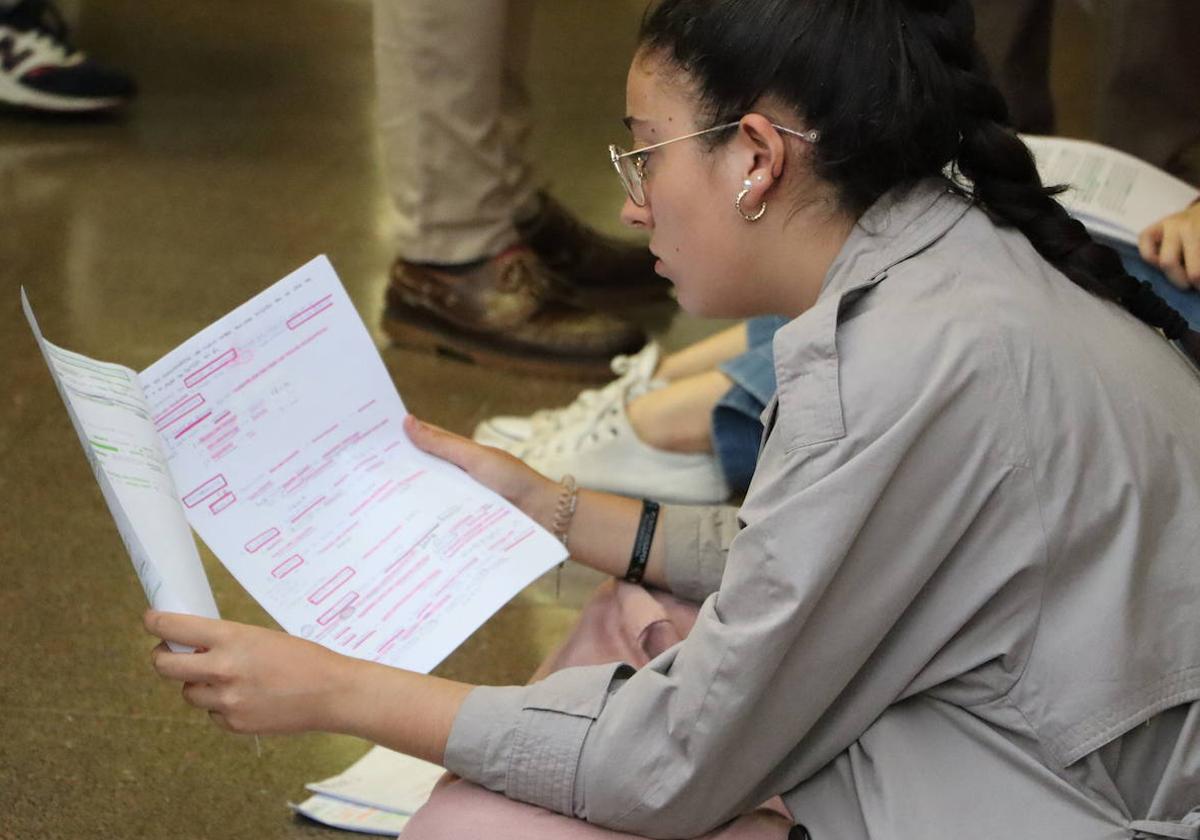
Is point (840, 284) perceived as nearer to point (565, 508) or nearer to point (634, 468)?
point (565, 508)

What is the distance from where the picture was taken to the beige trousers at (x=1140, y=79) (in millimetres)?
2229

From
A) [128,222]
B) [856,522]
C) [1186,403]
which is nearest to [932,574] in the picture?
[856,522]

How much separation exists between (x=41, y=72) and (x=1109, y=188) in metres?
2.31

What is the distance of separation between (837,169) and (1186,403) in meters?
0.29

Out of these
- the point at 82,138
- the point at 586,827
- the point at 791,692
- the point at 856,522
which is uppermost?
the point at 856,522

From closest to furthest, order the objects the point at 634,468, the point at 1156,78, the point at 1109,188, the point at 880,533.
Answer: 1. the point at 880,533
2. the point at 1109,188
3. the point at 634,468
4. the point at 1156,78

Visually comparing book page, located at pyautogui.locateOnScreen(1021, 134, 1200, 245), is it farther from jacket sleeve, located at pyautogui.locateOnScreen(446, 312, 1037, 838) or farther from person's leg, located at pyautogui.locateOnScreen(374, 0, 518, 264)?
person's leg, located at pyautogui.locateOnScreen(374, 0, 518, 264)

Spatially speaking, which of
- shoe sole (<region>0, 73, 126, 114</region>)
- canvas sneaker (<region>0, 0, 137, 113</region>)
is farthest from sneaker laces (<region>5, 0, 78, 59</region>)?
shoe sole (<region>0, 73, 126, 114</region>)

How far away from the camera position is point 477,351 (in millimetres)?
2334

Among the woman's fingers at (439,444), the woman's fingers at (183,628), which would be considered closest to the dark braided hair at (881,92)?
the woman's fingers at (439,444)

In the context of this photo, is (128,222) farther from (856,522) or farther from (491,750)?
(856,522)

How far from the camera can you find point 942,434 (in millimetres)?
916

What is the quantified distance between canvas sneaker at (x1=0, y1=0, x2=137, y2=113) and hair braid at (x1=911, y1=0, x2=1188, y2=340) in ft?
8.04

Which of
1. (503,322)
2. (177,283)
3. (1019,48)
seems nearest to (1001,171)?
(1019,48)
